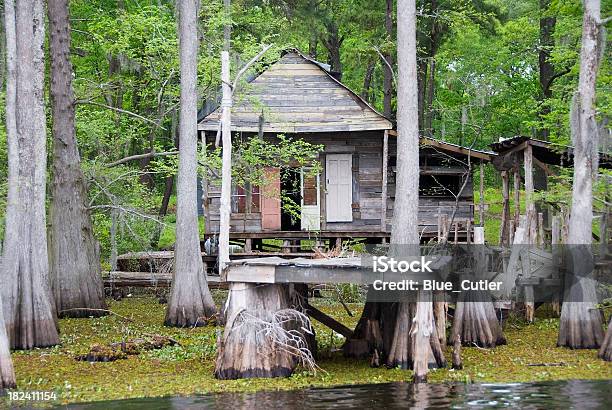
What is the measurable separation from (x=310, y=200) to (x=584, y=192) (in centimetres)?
1086

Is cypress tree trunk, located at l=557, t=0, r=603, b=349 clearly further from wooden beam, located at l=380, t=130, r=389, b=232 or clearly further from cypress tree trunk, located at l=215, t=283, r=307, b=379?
wooden beam, located at l=380, t=130, r=389, b=232

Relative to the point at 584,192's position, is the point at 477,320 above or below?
below

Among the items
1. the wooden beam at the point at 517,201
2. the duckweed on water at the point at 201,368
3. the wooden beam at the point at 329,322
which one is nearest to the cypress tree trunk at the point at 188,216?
the duckweed on water at the point at 201,368

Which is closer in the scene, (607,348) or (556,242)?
(607,348)

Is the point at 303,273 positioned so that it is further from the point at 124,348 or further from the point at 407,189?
the point at 124,348

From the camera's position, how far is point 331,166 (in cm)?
2722

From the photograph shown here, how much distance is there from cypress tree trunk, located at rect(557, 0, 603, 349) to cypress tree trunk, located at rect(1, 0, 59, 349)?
10.2 meters

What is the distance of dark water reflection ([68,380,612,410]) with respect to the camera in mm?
12312

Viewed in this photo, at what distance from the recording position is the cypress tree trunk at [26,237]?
17.0 m

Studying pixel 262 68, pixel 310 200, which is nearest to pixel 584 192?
pixel 310 200

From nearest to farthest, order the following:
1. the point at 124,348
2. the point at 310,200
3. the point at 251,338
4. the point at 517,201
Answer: the point at 251,338, the point at 124,348, the point at 517,201, the point at 310,200

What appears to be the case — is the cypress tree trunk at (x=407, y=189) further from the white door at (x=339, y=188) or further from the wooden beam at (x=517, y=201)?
the white door at (x=339, y=188)

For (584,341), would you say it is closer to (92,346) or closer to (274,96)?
(92,346)

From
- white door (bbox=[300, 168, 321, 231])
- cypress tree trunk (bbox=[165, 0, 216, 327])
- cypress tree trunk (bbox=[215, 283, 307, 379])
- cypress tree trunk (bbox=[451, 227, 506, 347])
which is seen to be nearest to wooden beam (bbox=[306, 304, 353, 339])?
cypress tree trunk (bbox=[215, 283, 307, 379])
